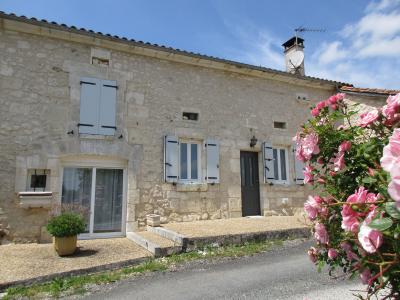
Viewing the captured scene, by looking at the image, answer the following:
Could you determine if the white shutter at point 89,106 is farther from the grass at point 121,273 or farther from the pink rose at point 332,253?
the pink rose at point 332,253

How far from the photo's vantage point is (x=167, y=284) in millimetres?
3979

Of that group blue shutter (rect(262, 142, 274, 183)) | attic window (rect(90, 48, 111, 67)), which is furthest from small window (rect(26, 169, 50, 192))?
blue shutter (rect(262, 142, 274, 183))

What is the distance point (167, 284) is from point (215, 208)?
3830mm

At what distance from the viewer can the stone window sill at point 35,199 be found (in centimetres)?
578

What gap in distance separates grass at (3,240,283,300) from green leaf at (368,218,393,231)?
3.89 m

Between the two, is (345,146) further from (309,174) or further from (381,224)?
(381,224)

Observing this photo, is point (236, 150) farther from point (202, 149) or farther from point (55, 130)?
point (55, 130)

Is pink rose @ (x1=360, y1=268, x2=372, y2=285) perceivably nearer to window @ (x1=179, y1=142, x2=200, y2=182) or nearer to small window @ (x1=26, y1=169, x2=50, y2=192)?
small window @ (x1=26, y1=169, x2=50, y2=192)

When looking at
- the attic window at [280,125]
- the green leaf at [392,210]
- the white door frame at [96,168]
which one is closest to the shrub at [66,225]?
the white door frame at [96,168]

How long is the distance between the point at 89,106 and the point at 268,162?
4799 mm

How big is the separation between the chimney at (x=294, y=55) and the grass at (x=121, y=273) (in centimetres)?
708

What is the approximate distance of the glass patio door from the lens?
6.50 m

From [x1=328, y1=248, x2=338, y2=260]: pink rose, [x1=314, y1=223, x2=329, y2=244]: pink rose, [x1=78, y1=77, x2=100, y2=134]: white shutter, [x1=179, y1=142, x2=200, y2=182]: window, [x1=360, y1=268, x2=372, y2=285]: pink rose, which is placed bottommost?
[x1=360, y1=268, x2=372, y2=285]: pink rose

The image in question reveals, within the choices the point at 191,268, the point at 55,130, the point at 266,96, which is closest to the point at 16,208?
the point at 55,130
